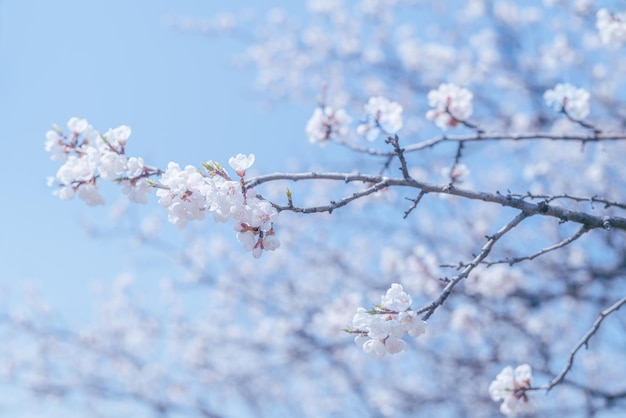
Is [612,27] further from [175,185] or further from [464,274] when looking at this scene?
[175,185]

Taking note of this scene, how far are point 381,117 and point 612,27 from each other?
59.1 inches

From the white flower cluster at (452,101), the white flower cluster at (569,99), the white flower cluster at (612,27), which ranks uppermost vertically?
the white flower cluster at (612,27)

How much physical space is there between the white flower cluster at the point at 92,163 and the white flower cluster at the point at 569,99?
2.03 metres

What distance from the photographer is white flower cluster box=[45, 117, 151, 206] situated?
2.26 meters

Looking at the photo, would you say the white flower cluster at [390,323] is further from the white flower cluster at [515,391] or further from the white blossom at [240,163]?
the white flower cluster at [515,391]

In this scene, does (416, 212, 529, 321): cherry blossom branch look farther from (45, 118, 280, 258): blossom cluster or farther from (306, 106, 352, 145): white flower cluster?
(306, 106, 352, 145): white flower cluster

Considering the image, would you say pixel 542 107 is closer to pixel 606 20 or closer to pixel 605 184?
pixel 605 184

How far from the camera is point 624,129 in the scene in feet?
16.8

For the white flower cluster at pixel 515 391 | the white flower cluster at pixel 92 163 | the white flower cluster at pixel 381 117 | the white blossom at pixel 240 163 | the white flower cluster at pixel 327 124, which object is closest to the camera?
the white blossom at pixel 240 163

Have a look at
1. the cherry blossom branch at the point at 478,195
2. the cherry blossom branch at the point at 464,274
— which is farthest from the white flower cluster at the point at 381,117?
the cherry blossom branch at the point at 464,274

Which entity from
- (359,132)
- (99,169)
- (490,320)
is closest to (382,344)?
(99,169)

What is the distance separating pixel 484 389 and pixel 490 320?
31.7 inches

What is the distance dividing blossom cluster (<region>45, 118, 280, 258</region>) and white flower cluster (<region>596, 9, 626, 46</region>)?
2527mm

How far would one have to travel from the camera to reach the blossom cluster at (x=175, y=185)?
76.9 inches
